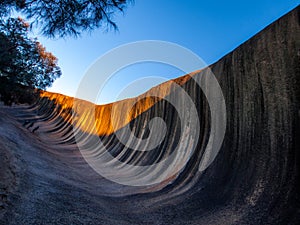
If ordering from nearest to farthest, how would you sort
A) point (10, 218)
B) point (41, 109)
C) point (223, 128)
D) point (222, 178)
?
point (10, 218) < point (222, 178) < point (223, 128) < point (41, 109)

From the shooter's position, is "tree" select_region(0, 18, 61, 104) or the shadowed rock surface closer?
the shadowed rock surface

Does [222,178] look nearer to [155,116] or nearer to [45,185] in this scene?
[45,185]

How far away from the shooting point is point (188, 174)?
7457 millimetres

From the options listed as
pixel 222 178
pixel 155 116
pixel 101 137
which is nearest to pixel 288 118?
pixel 222 178

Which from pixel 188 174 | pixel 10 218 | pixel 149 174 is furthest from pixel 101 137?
pixel 10 218

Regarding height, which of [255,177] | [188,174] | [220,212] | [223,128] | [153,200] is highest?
[223,128]

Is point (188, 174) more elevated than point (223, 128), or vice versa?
point (223, 128)

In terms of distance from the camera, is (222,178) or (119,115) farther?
(119,115)

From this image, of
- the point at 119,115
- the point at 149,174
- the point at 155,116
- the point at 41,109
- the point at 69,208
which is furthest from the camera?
the point at 41,109

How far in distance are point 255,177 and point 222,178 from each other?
1042 mm

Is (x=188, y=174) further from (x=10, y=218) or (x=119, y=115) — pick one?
(x=119, y=115)

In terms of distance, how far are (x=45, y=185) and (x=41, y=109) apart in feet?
113

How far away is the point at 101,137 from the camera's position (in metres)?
21.1

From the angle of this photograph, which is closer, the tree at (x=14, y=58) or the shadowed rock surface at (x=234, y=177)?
the shadowed rock surface at (x=234, y=177)
